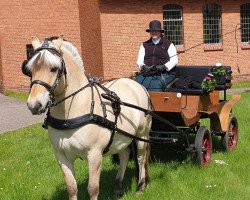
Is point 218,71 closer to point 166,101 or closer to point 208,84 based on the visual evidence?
point 208,84

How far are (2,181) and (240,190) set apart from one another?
11.3ft

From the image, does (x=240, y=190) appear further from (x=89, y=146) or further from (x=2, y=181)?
(x=2, y=181)

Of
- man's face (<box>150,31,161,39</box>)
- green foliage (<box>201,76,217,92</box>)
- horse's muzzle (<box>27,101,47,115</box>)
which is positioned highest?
man's face (<box>150,31,161,39</box>)

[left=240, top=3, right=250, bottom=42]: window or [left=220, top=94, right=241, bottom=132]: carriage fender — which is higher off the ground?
[left=240, top=3, right=250, bottom=42]: window

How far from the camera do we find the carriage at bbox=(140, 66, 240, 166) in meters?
7.46

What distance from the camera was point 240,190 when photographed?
659 centimetres

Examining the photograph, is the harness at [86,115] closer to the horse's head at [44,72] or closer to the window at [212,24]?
the horse's head at [44,72]

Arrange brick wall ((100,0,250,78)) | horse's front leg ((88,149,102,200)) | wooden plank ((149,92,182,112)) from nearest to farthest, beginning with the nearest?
horse's front leg ((88,149,102,200)) → wooden plank ((149,92,182,112)) → brick wall ((100,0,250,78))

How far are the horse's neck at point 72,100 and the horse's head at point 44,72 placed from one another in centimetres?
24

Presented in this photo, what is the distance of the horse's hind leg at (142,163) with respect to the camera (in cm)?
681

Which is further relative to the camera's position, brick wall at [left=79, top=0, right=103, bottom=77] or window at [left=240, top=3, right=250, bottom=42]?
window at [left=240, top=3, right=250, bottom=42]

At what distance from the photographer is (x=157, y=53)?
8.15 metres

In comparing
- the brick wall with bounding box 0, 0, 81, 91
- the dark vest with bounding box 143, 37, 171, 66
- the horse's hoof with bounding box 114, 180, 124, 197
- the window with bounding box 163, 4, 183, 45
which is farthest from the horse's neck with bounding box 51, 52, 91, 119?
the window with bounding box 163, 4, 183, 45

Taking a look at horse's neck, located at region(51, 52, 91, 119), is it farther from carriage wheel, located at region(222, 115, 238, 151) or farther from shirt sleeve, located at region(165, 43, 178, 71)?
carriage wheel, located at region(222, 115, 238, 151)
